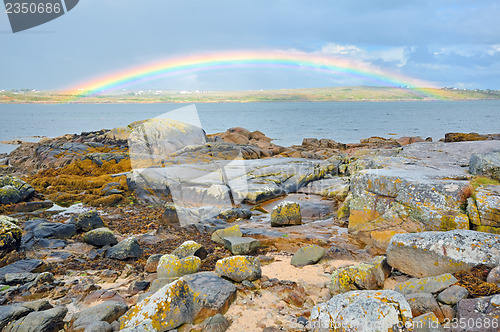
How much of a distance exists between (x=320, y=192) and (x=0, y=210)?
12724mm

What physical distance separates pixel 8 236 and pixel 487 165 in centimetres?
1281

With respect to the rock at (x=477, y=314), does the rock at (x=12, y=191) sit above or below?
below

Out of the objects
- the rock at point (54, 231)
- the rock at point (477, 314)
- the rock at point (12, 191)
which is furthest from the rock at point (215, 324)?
the rock at point (12, 191)

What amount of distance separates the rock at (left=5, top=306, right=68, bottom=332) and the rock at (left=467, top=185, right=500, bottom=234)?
828 centimetres

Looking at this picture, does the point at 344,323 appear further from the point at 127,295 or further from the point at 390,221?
the point at 390,221

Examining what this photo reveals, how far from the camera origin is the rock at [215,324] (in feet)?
16.3

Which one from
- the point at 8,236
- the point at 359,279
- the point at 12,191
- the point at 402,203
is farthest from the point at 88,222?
the point at 402,203

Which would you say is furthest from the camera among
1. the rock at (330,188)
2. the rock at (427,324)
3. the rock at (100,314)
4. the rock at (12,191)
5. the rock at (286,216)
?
the rock at (330,188)

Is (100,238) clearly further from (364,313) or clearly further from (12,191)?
(364,313)

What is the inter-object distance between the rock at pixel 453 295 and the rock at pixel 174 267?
4.55 m

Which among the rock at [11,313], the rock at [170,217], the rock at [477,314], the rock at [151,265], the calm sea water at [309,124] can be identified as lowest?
the calm sea water at [309,124]

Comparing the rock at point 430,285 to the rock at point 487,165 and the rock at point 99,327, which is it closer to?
the rock at point 99,327

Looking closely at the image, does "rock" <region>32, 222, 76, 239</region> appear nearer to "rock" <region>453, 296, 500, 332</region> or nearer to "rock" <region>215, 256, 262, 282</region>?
"rock" <region>215, 256, 262, 282</region>

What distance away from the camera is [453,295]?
4.54 metres
